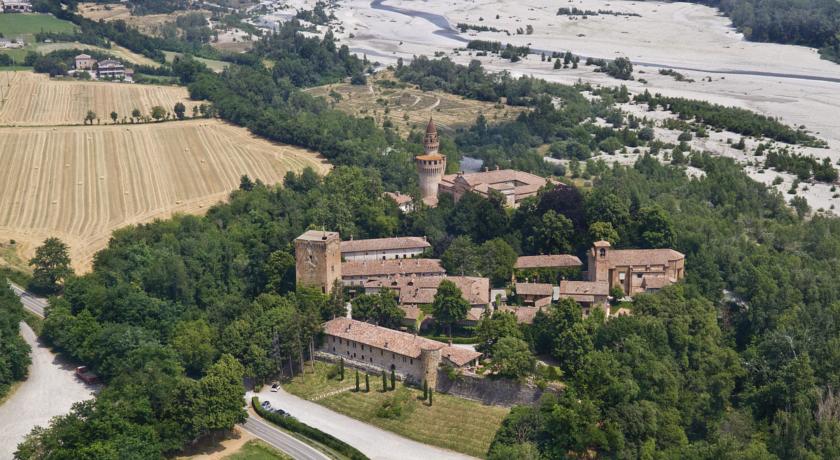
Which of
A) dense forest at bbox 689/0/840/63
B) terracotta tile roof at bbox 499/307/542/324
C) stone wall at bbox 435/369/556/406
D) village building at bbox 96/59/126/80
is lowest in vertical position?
village building at bbox 96/59/126/80

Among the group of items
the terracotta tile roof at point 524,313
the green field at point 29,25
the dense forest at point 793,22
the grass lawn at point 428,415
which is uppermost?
the dense forest at point 793,22

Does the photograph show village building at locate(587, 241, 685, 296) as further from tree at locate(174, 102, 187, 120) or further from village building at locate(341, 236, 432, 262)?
tree at locate(174, 102, 187, 120)

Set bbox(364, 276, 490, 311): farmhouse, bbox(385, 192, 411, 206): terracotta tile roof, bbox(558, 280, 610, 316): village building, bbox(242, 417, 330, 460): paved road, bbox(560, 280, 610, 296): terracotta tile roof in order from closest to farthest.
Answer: bbox(242, 417, 330, 460): paved road, bbox(558, 280, 610, 316): village building, bbox(560, 280, 610, 296): terracotta tile roof, bbox(364, 276, 490, 311): farmhouse, bbox(385, 192, 411, 206): terracotta tile roof

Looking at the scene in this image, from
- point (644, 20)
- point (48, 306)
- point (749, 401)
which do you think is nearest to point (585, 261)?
point (749, 401)

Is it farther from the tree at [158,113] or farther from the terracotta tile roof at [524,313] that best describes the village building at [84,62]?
the terracotta tile roof at [524,313]

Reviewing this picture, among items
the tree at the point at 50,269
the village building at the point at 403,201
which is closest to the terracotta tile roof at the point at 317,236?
the village building at the point at 403,201

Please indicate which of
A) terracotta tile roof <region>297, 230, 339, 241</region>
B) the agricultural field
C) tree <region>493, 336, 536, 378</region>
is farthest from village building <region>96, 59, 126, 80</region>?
tree <region>493, 336, 536, 378</region>
